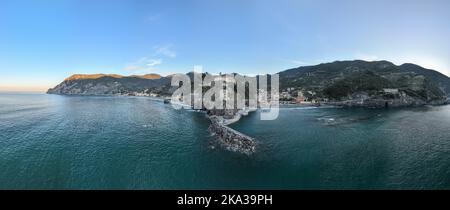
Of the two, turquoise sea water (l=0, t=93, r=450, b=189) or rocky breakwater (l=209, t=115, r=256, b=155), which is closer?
turquoise sea water (l=0, t=93, r=450, b=189)

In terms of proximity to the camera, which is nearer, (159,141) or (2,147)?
(2,147)

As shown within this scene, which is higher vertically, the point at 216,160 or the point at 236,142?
the point at 236,142

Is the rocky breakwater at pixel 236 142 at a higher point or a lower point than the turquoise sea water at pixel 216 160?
higher

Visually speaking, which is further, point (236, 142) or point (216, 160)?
point (236, 142)

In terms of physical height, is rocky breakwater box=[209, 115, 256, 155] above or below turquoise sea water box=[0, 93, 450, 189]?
above

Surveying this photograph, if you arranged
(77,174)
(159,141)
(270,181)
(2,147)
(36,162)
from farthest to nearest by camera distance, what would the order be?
1. (159,141)
2. (2,147)
3. (36,162)
4. (77,174)
5. (270,181)

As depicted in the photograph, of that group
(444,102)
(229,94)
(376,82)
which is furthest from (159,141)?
(444,102)

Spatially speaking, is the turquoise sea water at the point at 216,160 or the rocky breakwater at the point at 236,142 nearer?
the turquoise sea water at the point at 216,160
